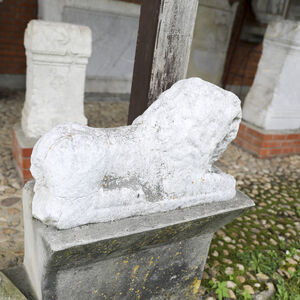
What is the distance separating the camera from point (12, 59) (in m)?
5.16

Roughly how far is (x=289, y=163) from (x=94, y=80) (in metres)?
3.43

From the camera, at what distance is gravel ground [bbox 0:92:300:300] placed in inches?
88.0

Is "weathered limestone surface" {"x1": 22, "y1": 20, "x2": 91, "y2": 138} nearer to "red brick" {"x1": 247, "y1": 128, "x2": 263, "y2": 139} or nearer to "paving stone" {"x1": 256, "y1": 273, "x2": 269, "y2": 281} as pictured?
"paving stone" {"x1": 256, "y1": 273, "x2": 269, "y2": 281}

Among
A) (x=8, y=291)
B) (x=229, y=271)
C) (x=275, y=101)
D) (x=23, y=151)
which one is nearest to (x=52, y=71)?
(x=23, y=151)

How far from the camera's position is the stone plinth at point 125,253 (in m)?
1.29

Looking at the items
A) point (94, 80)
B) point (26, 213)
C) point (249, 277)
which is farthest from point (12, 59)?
point (249, 277)

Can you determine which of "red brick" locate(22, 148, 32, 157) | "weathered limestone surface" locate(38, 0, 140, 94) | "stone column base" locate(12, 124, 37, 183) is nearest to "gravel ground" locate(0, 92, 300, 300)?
"stone column base" locate(12, 124, 37, 183)

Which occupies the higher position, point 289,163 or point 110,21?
point 110,21

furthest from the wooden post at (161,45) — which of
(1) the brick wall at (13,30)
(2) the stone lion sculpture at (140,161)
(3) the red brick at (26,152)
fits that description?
(1) the brick wall at (13,30)

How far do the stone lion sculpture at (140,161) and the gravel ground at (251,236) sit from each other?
94cm

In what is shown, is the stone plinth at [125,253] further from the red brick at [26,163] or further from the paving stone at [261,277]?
the red brick at [26,163]

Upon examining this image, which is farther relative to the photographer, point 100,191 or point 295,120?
point 295,120

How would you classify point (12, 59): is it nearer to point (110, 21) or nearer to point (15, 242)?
point (110, 21)

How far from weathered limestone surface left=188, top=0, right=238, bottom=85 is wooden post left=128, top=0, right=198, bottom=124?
370 centimetres
